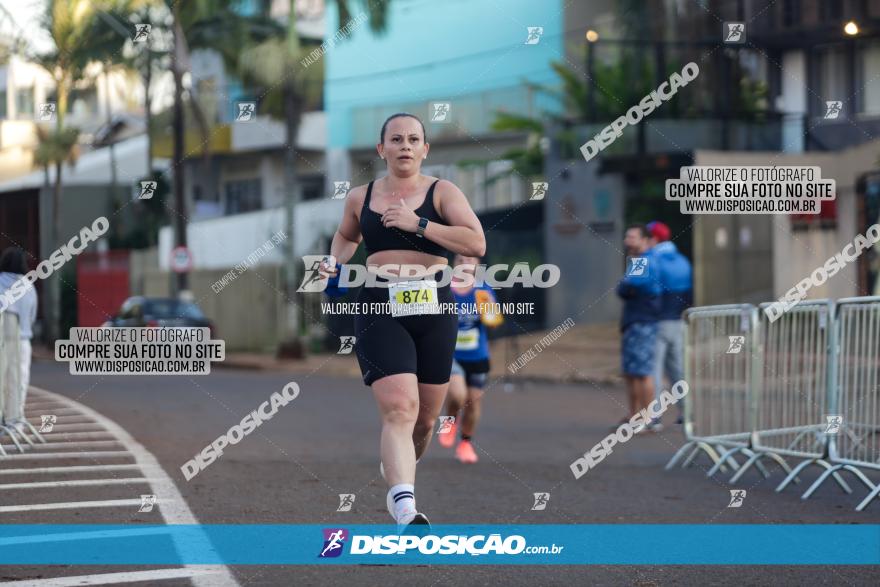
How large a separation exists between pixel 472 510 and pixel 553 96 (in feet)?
86.7

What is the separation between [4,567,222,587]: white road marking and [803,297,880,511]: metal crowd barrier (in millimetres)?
4536

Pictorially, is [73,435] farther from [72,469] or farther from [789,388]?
[789,388]

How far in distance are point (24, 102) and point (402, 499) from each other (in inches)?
681

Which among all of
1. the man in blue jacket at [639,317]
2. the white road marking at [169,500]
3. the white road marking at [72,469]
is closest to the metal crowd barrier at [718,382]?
the man in blue jacket at [639,317]

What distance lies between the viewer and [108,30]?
26047 millimetres

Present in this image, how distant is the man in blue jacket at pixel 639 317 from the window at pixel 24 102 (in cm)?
1106

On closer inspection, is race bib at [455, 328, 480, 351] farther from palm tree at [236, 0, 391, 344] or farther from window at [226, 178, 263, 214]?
window at [226, 178, 263, 214]

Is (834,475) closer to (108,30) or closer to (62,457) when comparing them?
(62,457)

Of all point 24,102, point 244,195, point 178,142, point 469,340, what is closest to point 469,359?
point 469,340

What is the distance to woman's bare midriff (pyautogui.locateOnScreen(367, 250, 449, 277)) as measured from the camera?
651cm

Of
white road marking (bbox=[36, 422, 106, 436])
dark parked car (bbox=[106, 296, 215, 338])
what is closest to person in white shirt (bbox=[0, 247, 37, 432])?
white road marking (bbox=[36, 422, 106, 436])

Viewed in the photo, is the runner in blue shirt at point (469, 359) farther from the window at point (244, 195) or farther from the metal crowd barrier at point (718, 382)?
the window at point (244, 195)

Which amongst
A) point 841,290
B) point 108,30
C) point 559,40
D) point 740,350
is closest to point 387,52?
point 559,40

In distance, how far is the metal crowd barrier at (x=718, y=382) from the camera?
418 inches
